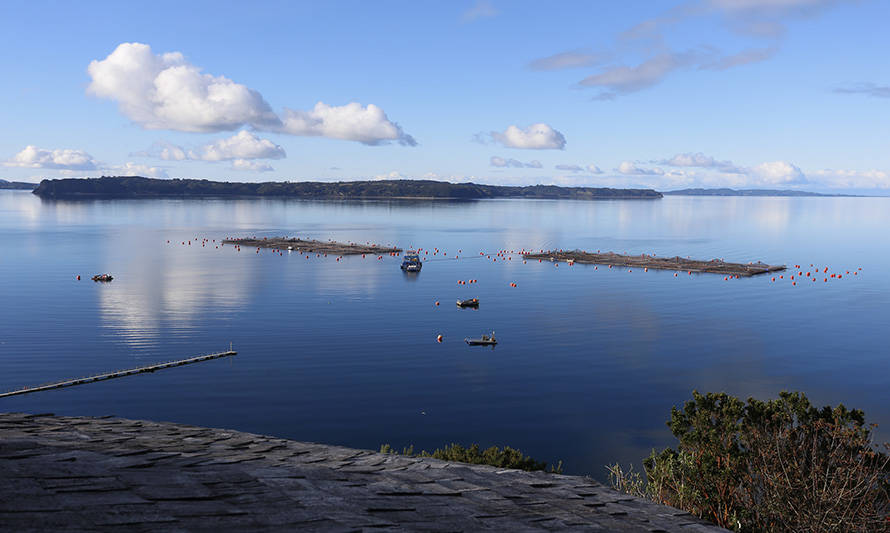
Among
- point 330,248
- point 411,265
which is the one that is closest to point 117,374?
point 411,265

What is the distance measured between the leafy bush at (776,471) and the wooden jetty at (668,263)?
13040 centimetres

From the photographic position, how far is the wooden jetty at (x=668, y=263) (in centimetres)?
15312

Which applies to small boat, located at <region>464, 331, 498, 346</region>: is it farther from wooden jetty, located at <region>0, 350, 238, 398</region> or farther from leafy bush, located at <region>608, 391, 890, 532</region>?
leafy bush, located at <region>608, 391, 890, 532</region>

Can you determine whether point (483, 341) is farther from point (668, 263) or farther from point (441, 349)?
point (668, 263)

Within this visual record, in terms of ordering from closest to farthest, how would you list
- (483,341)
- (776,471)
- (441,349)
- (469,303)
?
(776,471) < (441,349) < (483,341) < (469,303)

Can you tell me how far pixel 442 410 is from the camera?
61.1m

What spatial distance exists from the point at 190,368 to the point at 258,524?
70388mm

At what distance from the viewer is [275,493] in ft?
35.5

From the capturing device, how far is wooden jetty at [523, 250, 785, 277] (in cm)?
15312

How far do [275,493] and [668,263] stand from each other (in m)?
166

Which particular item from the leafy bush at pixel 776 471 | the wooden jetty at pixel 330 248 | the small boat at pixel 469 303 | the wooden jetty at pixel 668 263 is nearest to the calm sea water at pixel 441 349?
the small boat at pixel 469 303

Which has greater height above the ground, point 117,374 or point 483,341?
point 483,341

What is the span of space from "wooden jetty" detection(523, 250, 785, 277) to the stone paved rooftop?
150727 millimetres

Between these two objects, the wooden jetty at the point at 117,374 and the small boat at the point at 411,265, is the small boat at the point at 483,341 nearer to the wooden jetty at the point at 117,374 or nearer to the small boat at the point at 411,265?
the wooden jetty at the point at 117,374
